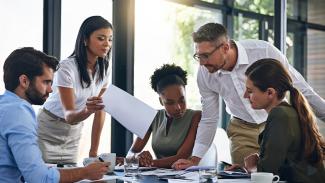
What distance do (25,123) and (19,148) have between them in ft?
0.28

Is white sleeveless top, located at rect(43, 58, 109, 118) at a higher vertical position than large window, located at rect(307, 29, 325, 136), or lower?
lower

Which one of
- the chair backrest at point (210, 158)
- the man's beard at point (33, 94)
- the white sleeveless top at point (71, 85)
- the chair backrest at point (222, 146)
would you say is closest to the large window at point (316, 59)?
the chair backrest at point (222, 146)

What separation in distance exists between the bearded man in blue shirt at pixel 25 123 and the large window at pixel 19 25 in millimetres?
1706

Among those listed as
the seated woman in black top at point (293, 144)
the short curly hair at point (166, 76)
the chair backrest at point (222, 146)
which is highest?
the short curly hair at point (166, 76)

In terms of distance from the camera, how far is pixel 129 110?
2365mm

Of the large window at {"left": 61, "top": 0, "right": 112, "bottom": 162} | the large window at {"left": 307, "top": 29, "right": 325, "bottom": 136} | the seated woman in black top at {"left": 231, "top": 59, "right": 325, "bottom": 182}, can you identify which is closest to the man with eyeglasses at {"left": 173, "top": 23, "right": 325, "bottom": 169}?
the seated woman in black top at {"left": 231, "top": 59, "right": 325, "bottom": 182}

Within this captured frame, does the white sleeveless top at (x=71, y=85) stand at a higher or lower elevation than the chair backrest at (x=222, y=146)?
higher

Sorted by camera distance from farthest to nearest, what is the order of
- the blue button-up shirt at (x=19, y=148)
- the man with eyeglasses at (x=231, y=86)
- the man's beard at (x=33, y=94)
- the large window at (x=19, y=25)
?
the large window at (x=19, y=25) → the man with eyeglasses at (x=231, y=86) → the man's beard at (x=33, y=94) → the blue button-up shirt at (x=19, y=148)

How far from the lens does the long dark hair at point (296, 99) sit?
1.92 meters

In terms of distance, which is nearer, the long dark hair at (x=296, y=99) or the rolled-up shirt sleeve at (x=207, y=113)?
the long dark hair at (x=296, y=99)

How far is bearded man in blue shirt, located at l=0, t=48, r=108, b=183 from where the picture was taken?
5.43 ft

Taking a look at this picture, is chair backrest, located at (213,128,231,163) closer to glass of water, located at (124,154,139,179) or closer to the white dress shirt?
the white dress shirt

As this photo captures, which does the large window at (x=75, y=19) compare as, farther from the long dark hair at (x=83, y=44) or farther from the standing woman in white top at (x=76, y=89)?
the long dark hair at (x=83, y=44)

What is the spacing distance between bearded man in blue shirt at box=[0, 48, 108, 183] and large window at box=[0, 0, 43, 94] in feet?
5.60
